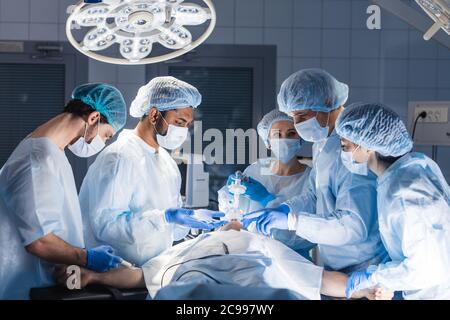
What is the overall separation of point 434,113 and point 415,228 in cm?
81

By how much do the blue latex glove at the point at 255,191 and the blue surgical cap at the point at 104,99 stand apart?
1.73 ft

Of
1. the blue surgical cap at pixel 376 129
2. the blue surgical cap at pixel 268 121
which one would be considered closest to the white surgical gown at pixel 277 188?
the blue surgical cap at pixel 268 121

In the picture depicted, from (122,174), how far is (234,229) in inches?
18.8

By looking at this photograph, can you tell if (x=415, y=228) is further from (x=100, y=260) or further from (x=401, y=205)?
(x=100, y=260)

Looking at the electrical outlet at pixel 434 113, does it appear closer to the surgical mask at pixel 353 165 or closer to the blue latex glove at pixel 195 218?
the surgical mask at pixel 353 165

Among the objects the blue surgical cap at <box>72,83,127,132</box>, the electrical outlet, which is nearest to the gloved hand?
the blue surgical cap at <box>72,83,127,132</box>

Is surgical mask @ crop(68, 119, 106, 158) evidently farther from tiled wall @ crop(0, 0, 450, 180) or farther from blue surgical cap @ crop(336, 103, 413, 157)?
blue surgical cap @ crop(336, 103, 413, 157)

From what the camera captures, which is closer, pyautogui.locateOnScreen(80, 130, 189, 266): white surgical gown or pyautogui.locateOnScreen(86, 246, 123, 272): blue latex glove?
pyautogui.locateOnScreen(86, 246, 123, 272): blue latex glove

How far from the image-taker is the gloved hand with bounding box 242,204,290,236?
7.30 ft

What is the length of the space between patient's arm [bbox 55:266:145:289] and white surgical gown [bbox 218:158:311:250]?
0.48 metres

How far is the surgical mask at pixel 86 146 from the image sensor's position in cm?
219

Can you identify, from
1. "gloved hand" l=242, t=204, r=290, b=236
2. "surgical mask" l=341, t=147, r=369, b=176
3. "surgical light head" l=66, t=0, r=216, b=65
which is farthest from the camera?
"gloved hand" l=242, t=204, r=290, b=236
